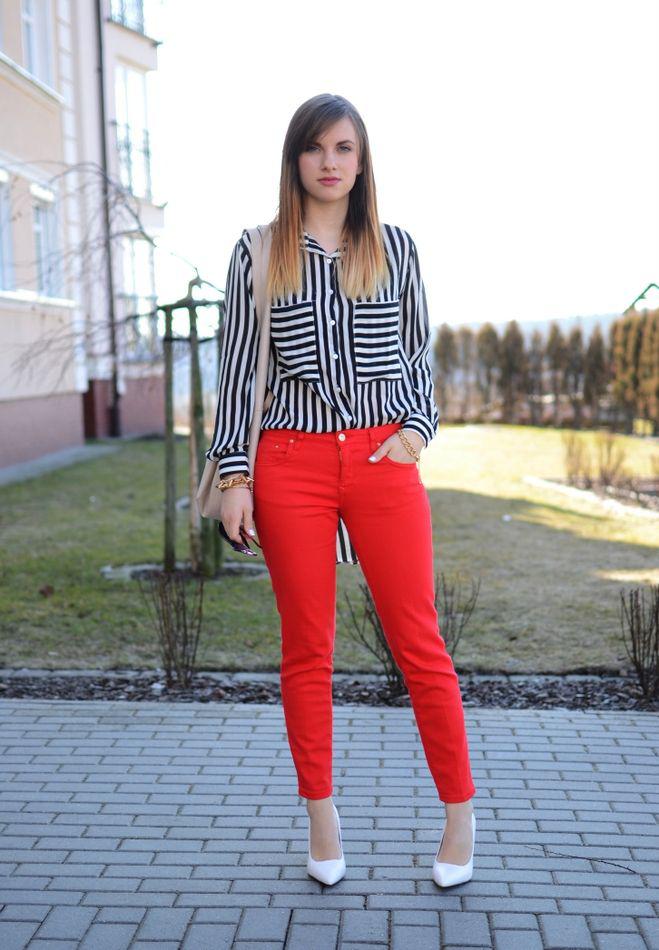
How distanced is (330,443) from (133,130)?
20.0m

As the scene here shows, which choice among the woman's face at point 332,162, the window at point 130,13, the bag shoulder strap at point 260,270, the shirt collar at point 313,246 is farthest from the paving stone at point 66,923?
the window at point 130,13

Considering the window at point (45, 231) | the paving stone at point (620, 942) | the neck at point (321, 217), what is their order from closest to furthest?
the paving stone at point (620, 942), the neck at point (321, 217), the window at point (45, 231)

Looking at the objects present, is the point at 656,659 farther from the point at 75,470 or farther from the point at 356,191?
the point at 75,470

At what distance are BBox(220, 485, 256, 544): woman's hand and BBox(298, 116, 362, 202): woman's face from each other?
2.60 feet

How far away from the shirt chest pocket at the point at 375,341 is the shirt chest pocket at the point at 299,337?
0.11 meters

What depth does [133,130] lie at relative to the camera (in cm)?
2152

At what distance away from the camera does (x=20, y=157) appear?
1522 cm

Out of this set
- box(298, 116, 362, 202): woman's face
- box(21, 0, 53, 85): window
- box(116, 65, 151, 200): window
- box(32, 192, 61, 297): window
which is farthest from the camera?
box(116, 65, 151, 200): window

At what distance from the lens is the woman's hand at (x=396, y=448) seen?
295cm

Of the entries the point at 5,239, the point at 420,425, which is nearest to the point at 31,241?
the point at 5,239

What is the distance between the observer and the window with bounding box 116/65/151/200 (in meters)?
21.2

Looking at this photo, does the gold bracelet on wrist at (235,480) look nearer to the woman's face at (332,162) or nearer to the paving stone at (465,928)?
the woman's face at (332,162)

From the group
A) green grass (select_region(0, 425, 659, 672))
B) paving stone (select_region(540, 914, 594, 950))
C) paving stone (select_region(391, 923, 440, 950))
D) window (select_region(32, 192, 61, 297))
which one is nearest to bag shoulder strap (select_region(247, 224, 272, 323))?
paving stone (select_region(391, 923, 440, 950))

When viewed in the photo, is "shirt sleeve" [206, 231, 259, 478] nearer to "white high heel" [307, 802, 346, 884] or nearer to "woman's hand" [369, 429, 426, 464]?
"woman's hand" [369, 429, 426, 464]
